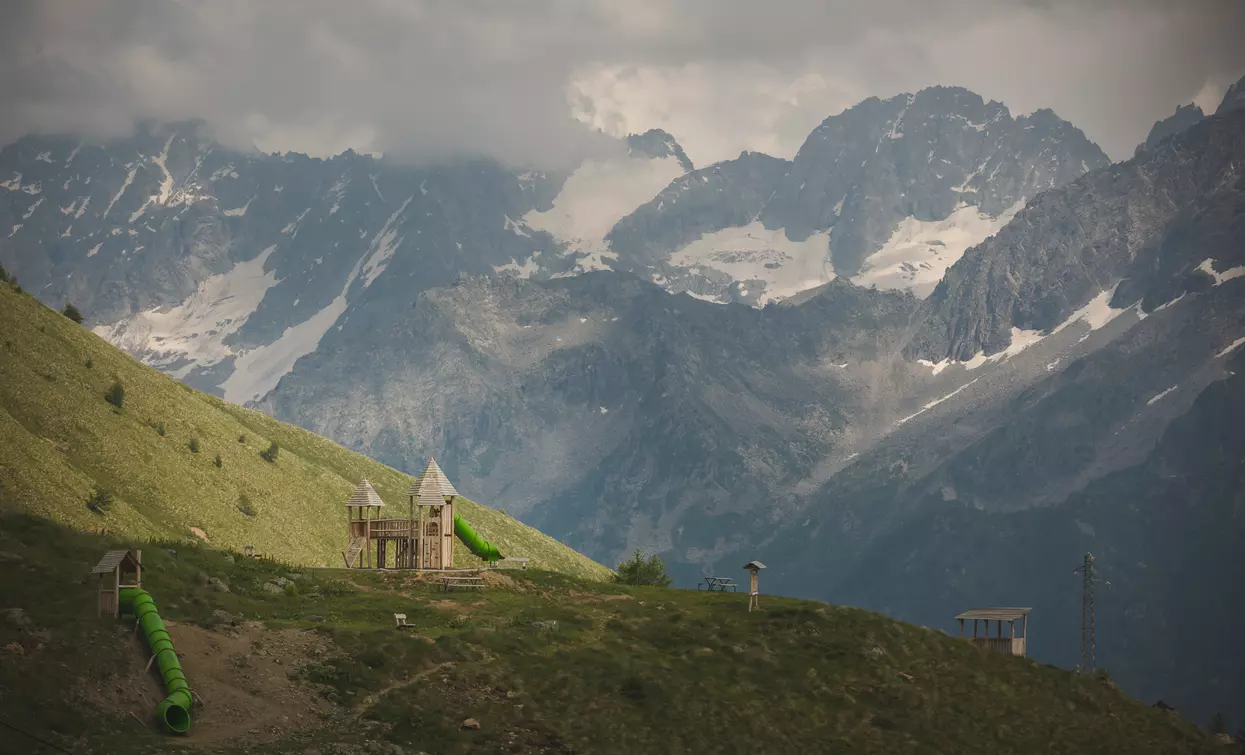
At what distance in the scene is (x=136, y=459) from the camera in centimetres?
13450

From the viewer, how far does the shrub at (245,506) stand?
469 ft

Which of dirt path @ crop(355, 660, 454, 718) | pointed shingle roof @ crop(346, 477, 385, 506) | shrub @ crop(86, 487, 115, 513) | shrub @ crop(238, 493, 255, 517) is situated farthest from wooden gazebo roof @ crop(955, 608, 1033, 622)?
shrub @ crop(238, 493, 255, 517)

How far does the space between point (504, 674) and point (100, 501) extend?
5322 cm

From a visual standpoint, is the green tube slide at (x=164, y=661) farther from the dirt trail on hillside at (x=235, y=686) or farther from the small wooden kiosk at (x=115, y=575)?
the small wooden kiosk at (x=115, y=575)

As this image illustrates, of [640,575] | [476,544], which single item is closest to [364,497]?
[476,544]

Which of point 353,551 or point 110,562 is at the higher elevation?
point 353,551

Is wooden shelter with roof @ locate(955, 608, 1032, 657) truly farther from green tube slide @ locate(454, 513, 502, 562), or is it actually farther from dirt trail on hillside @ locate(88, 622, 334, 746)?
dirt trail on hillside @ locate(88, 622, 334, 746)

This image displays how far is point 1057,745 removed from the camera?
85188mm

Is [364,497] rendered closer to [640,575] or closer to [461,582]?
[461,582]

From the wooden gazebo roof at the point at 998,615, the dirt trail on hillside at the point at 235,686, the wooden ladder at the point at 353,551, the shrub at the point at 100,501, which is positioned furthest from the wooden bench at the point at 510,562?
the dirt trail on hillside at the point at 235,686

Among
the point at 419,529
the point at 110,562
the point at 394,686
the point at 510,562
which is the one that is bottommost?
the point at 394,686

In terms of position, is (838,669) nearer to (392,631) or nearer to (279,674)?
(392,631)

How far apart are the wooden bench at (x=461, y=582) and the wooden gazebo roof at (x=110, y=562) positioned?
2779 cm

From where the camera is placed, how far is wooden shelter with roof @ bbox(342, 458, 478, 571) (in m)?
113
